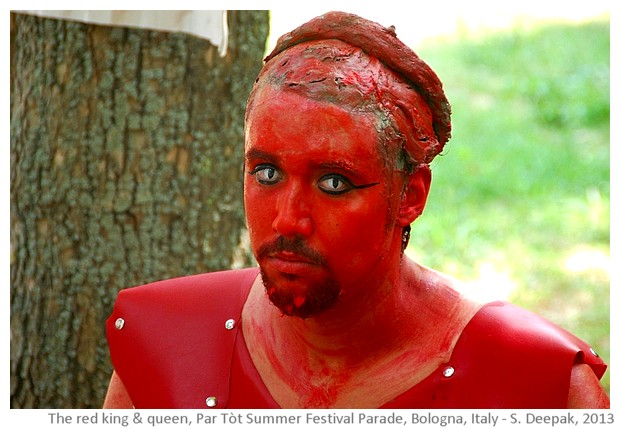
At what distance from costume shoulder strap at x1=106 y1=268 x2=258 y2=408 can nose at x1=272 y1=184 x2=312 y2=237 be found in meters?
0.47

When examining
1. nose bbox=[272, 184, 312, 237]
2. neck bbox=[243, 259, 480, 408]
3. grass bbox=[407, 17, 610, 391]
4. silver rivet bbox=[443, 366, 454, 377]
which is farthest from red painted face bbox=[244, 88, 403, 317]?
grass bbox=[407, 17, 610, 391]

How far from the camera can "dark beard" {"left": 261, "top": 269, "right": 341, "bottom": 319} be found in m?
2.03

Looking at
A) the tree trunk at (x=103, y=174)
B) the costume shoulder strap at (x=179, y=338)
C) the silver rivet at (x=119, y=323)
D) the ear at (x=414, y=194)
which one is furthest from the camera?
the tree trunk at (x=103, y=174)

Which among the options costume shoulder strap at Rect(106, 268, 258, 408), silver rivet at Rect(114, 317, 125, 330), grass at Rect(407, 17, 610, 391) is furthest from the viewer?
grass at Rect(407, 17, 610, 391)

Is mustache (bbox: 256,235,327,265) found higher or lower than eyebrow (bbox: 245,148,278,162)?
lower

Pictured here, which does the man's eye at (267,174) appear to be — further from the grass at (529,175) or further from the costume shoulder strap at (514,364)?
the grass at (529,175)

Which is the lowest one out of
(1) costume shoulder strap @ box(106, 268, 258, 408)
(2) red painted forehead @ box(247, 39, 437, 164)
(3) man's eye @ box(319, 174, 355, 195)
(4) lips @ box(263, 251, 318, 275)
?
(1) costume shoulder strap @ box(106, 268, 258, 408)

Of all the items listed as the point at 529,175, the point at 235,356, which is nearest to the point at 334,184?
the point at 235,356

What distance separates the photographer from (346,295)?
6.81ft

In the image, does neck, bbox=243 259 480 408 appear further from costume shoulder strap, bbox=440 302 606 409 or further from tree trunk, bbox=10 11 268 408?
tree trunk, bbox=10 11 268 408

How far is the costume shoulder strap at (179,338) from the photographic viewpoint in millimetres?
2312

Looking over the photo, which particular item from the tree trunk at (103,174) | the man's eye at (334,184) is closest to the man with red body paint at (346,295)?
the man's eye at (334,184)

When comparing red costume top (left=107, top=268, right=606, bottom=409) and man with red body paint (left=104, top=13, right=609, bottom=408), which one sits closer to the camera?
man with red body paint (left=104, top=13, right=609, bottom=408)
